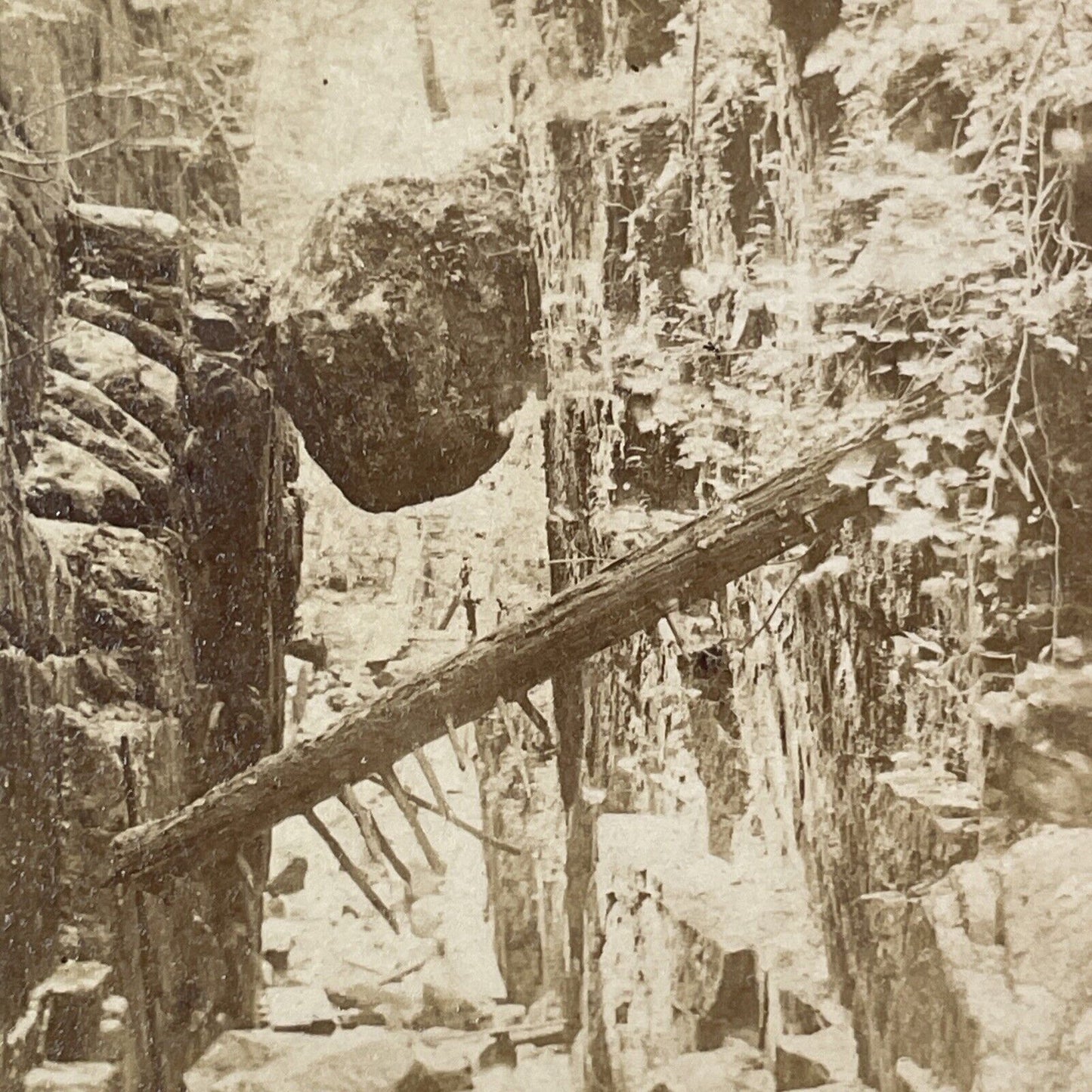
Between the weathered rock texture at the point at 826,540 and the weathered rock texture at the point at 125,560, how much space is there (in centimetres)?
51

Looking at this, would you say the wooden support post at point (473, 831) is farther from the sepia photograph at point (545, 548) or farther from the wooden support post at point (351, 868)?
the wooden support post at point (351, 868)

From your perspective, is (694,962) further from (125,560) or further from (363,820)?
(125,560)

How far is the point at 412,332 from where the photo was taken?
2023 mm

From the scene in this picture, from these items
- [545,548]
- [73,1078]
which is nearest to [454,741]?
[545,548]

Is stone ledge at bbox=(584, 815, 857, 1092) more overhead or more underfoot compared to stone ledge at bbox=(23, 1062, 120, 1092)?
more overhead

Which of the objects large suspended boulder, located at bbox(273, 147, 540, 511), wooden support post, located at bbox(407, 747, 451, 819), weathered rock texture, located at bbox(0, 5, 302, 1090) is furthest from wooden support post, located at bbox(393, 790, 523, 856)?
large suspended boulder, located at bbox(273, 147, 540, 511)

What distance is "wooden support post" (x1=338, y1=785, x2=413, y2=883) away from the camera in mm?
1968

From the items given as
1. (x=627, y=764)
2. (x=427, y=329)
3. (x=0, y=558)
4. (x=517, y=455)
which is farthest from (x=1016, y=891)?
(x=0, y=558)

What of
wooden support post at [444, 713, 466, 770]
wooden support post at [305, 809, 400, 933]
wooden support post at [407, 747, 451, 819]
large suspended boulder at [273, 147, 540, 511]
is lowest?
wooden support post at [305, 809, 400, 933]

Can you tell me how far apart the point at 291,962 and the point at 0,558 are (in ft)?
2.59

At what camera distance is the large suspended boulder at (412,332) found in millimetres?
1992

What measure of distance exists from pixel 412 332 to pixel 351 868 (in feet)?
2.84

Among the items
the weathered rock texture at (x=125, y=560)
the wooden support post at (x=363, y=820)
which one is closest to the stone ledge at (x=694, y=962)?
the wooden support post at (x=363, y=820)

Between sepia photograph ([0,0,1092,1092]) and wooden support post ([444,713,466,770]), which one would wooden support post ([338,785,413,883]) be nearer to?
sepia photograph ([0,0,1092,1092])
